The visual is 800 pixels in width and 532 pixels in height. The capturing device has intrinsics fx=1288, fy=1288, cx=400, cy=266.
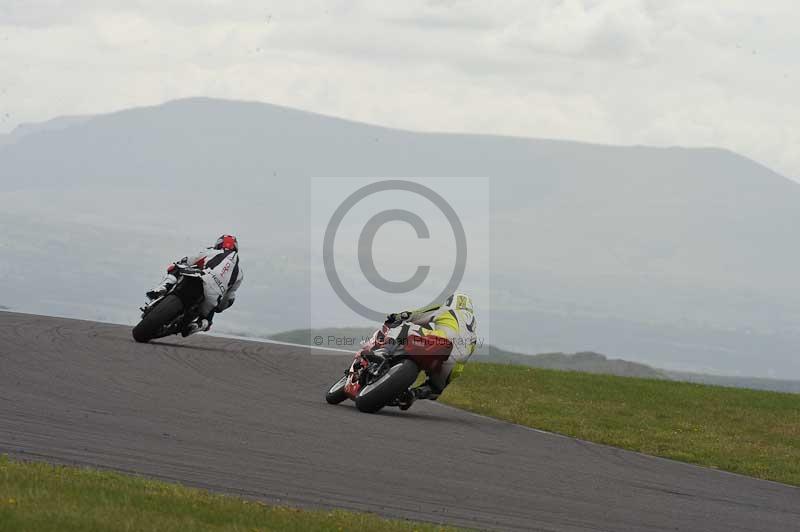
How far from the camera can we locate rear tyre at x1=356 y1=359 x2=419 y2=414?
1547 centimetres

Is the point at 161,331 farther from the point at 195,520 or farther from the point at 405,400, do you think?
the point at 195,520

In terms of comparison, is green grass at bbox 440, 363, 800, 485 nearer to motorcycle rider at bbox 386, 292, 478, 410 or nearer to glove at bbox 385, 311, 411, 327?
motorcycle rider at bbox 386, 292, 478, 410

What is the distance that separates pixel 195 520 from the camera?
812 centimetres

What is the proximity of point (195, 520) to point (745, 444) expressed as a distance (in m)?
Answer: 11.4

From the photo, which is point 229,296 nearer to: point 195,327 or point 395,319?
point 195,327

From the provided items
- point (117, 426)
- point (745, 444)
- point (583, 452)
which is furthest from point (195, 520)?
point (745, 444)

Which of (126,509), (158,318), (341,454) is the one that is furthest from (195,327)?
(126,509)

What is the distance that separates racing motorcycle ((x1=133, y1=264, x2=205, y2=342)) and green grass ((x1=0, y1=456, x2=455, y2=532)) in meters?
11.3

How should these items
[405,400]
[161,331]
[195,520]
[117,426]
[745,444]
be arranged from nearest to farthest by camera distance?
1. [195,520]
2. [117,426]
3. [405,400]
4. [745,444]
5. [161,331]

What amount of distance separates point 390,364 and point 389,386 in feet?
1.13

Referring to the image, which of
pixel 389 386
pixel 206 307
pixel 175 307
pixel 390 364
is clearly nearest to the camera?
pixel 389 386

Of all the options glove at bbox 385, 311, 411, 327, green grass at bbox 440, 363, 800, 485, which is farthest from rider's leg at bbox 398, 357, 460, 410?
green grass at bbox 440, 363, 800, 485

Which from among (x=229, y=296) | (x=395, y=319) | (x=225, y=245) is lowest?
(x=395, y=319)

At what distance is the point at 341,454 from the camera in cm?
1205
